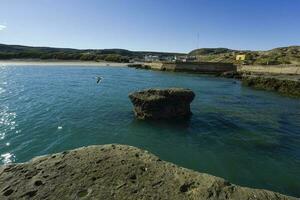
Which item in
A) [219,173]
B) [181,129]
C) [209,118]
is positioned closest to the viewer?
[219,173]

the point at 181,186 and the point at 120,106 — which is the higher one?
the point at 181,186

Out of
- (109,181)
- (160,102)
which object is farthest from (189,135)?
(109,181)

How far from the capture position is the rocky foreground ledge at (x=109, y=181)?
678cm

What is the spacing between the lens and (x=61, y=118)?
2588 cm

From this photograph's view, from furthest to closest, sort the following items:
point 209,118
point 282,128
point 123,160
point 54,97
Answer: point 54,97
point 209,118
point 282,128
point 123,160

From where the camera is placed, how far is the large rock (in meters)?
24.8

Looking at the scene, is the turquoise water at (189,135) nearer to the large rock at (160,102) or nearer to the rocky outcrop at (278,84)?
the large rock at (160,102)

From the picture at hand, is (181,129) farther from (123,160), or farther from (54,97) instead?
(54,97)

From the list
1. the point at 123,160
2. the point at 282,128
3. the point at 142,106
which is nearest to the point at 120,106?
the point at 142,106

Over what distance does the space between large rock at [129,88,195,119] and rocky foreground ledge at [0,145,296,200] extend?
53.7 feet

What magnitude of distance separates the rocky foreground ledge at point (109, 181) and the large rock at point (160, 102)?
53.7 feet

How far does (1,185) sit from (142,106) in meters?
18.5

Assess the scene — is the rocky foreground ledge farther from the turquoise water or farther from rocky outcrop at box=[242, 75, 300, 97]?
rocky outcrop at box=[242, 75, 300, 97]

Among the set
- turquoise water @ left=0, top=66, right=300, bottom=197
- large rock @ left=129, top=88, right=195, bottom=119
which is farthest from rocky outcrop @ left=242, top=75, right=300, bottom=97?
large rock @ left=129, top=88, right=195, bottom=119
